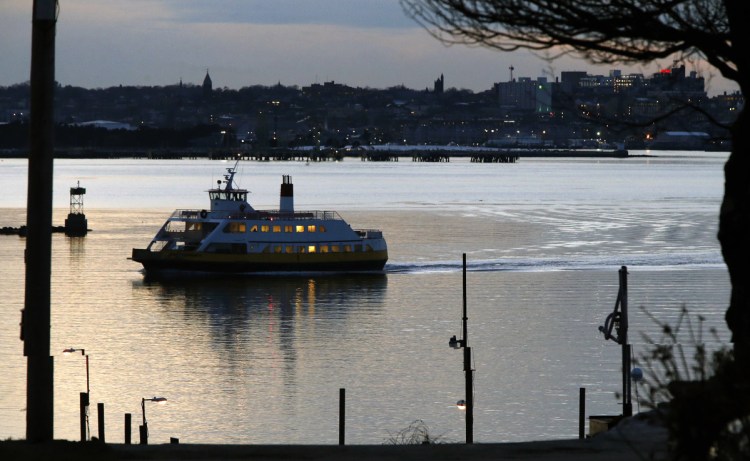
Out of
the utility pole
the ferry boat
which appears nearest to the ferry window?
the ferry boat

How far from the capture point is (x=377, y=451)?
1180 cm

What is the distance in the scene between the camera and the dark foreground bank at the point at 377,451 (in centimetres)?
1099

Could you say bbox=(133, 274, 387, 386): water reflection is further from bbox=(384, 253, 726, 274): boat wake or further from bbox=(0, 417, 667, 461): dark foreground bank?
bbox=(0, 417, 667, 461): dark foreground bank

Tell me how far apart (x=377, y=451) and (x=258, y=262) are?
1882 inches

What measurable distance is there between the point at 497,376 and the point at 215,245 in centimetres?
2990

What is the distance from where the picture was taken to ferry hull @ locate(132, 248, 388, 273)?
5881 centimetres

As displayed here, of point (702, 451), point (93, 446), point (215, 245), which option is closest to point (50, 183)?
point (93, 446)

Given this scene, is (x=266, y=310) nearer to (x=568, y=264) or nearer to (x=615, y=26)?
(x=568, y=264)

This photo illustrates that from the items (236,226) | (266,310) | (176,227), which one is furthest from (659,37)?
(176,227)

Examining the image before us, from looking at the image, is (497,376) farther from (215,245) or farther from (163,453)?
(215,245)

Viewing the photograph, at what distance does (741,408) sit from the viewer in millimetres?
7742

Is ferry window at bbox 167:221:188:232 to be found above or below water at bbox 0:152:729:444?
above

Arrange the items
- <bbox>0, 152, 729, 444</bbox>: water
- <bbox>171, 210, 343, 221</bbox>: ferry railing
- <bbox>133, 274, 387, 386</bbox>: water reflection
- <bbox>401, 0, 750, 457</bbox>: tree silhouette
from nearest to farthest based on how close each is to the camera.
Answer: <bbox>401, 0, 750, 457</bbox>: tree silhouette
<bbox>0, 152, 729, 444</bbox>: water
<bbox>133, 274, 387, 386</bbox>: water reflection
<bbox>171, 210, 343, 221</bbox>: ferry railing

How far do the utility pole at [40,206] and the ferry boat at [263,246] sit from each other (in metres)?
47.8
